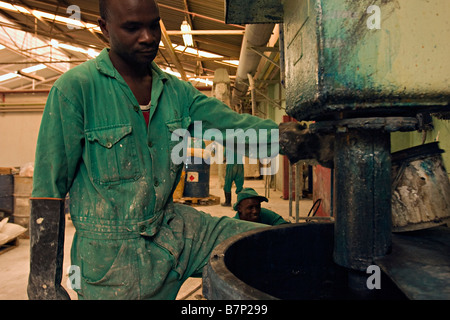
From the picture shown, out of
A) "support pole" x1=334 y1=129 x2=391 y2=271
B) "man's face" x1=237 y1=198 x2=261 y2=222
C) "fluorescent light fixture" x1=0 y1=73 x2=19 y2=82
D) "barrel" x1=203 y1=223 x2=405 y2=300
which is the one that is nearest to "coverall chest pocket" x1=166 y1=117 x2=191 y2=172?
"barrel" x1=203 y1=223 x2=405 y2=300

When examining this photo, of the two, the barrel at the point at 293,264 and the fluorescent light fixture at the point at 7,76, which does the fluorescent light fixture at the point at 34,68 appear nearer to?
the fluorescent light fixture at the point at 7,76

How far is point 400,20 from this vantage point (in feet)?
3.13

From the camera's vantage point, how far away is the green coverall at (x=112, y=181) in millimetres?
1416

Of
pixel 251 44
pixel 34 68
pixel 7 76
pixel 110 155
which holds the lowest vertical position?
pixel 110 155

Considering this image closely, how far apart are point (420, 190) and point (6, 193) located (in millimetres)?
5553

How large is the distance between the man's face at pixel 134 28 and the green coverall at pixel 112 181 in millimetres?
124

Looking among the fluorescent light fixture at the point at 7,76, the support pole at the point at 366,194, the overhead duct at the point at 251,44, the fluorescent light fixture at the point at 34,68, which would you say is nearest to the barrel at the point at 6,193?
the overhead duct at the point at 251,44

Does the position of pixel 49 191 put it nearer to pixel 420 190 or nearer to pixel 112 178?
pixel 112 178

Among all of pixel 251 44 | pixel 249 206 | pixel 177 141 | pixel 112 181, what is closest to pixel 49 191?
pixel 112 181

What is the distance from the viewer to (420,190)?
46.1 inches

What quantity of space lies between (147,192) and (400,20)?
1.10 m

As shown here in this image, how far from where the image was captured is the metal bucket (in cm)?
117

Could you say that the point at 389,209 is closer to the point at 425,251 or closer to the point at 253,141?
the point at 425,251
